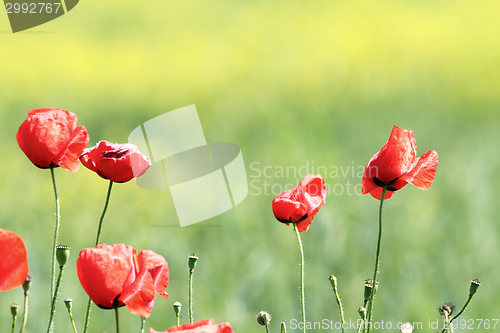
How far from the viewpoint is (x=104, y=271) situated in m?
0.32

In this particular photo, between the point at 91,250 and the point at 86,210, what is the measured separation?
1.17 meters

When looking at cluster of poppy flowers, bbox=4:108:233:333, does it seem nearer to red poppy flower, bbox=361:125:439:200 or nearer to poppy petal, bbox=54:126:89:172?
poppy petal, bbox=54:126:89:172

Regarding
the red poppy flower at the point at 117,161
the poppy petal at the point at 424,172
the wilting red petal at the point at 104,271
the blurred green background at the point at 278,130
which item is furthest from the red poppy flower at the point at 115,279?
the blurred green background at the point at 278,130

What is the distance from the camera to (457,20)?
310 centimetres

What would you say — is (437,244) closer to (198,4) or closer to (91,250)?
(91,250)

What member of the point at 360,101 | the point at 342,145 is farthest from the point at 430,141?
the point at 360,101

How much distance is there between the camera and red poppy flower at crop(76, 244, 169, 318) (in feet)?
1.04

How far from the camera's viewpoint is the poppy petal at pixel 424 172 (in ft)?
1.42

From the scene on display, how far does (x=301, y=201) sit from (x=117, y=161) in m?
0.15

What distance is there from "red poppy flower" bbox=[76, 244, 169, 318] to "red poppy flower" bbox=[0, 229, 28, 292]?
0.13 ft

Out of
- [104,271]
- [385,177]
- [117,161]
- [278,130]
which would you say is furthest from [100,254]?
[278,130]

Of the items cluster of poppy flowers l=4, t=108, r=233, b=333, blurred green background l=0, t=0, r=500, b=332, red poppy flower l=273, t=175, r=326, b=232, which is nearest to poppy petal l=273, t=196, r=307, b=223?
red poppy flower l=273, t=175, r=326, b=232

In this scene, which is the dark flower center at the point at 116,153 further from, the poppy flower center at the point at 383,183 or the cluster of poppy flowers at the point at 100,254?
the poppy flower center at the point at 383,183

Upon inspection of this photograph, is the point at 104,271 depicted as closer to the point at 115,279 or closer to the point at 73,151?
the point at 115,279
